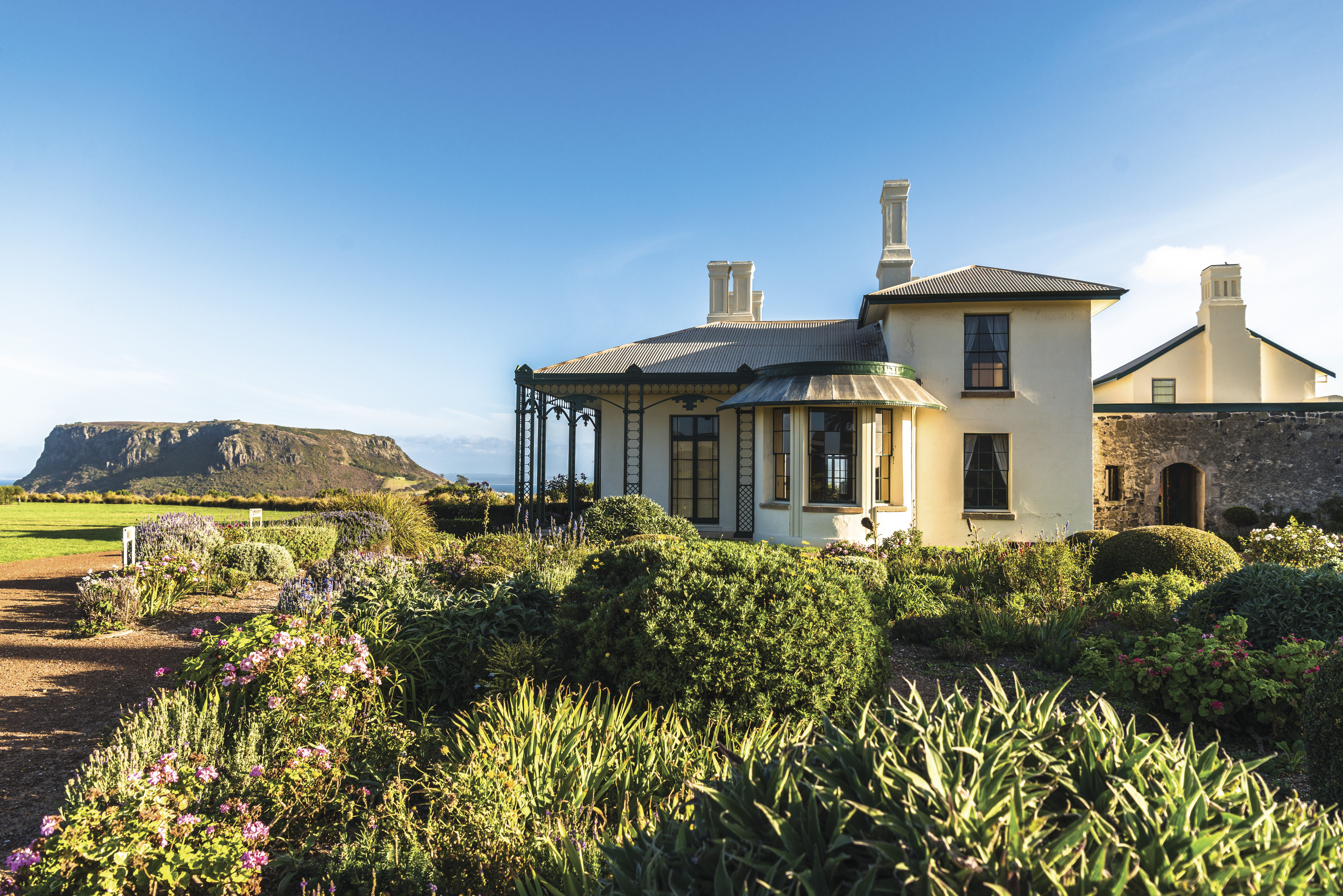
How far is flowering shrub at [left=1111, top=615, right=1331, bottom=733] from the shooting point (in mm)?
4410

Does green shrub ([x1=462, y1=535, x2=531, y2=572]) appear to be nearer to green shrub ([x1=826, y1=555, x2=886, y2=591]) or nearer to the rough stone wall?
green shrub ([x1=826, y1=555, x2=886, y2=591])

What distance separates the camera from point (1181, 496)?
53.4 ft

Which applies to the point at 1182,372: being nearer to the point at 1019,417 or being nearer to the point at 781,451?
the point at 1019,417

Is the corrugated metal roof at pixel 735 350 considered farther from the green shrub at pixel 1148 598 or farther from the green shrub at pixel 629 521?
the green shrub at pixel 1148 598

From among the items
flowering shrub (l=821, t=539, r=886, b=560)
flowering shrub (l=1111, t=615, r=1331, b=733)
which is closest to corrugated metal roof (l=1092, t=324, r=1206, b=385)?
flowering shrub (l=821, t=539, r=886, b=560)

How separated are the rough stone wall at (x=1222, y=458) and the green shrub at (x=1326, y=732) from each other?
12510 mm

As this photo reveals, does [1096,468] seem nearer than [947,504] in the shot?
No

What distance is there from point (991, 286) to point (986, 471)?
3.82 meters

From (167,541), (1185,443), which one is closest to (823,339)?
(1185,443)

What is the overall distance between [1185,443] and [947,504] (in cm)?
594

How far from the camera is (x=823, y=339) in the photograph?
16750 mm

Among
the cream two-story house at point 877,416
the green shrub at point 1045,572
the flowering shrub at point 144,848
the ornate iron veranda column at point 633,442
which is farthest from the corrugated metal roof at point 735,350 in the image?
the flowering shrub at point 144,848

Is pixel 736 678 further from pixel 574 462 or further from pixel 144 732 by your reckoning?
pixel 574 462

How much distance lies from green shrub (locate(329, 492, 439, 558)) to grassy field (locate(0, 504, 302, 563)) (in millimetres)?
2278
